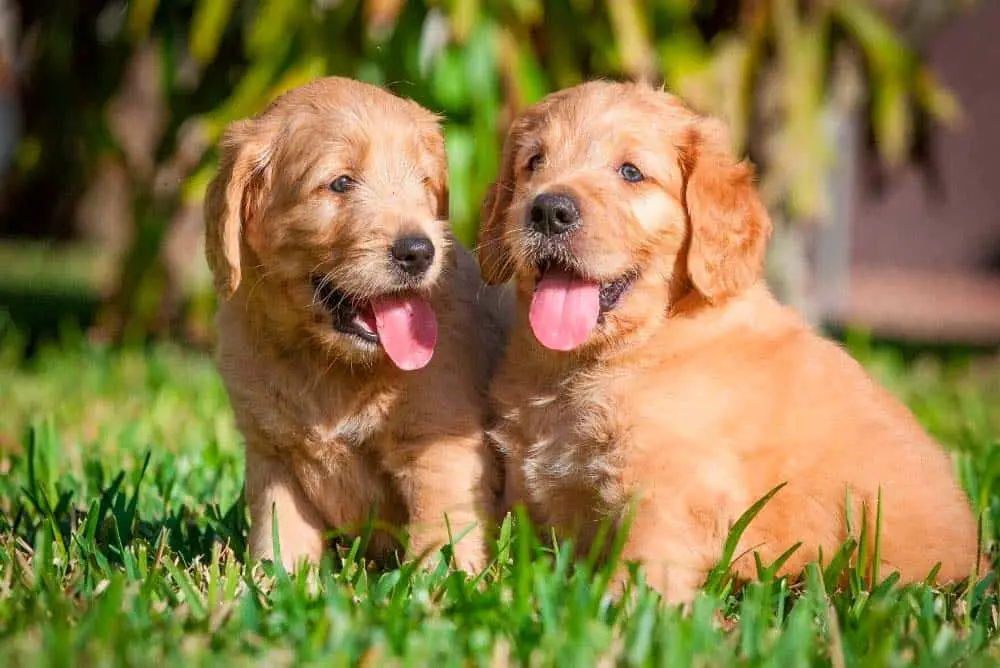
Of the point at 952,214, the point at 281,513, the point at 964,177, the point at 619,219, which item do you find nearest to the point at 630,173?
the point at 619,219

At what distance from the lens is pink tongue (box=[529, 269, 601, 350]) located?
3.20 metres

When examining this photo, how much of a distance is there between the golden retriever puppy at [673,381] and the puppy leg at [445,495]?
13 centimetres

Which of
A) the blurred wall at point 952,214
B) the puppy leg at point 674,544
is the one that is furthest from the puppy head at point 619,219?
the blurred wall at point 952,214

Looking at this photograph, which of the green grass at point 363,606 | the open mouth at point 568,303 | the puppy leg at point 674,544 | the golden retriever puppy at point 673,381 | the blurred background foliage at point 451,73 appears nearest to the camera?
the green grass at point 363,606

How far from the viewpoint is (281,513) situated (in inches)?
132

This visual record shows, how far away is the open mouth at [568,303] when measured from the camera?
10.5ft

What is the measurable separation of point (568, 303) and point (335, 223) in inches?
Answer: 26.5

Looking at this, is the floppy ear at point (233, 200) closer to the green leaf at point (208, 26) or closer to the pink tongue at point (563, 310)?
the pink tongue at point (563, 310)

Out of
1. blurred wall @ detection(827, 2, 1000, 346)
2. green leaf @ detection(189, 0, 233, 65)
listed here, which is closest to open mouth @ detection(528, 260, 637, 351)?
green leaf @ detection(189, 0, 233, 65)

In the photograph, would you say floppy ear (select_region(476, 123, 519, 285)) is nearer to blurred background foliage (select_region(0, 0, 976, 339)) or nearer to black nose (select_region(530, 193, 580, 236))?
black nose (select_region(530, 193, 580, 236))

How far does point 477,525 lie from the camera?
323cm

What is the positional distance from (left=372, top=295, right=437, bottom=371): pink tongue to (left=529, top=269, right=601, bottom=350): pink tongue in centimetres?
29

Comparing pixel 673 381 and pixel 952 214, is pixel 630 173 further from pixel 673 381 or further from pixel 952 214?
pixel 952 214

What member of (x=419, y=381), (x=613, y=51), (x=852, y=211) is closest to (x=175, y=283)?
(x=613, y=51)
